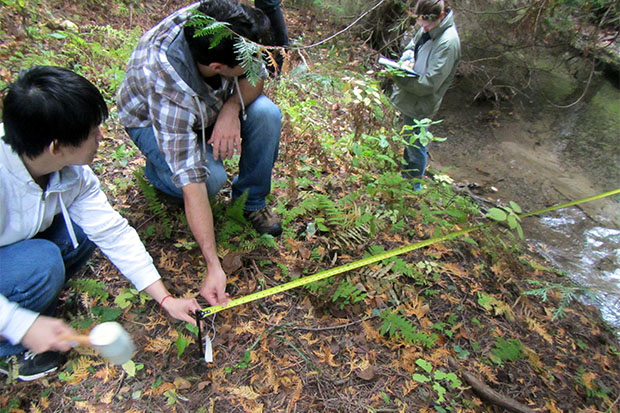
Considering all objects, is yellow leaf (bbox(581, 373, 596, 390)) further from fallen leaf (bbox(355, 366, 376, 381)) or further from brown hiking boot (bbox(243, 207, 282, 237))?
brown hiking boot (bbox(243, 207, 282, 237))

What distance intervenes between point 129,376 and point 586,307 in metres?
4.23

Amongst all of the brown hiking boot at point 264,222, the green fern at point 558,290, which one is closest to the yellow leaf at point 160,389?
the brown hiking boot at point 264,222

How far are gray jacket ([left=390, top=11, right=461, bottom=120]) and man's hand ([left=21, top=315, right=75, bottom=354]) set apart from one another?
4.00m

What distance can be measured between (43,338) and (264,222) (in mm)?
1593

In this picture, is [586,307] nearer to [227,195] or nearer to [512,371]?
[512,371]

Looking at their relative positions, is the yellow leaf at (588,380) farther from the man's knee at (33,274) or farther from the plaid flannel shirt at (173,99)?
the man's knee at (33,274)

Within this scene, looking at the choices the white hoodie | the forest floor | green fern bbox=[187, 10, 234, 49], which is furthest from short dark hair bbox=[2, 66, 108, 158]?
the forest floor

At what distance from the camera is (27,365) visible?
6.11ft

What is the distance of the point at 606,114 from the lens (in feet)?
26.4

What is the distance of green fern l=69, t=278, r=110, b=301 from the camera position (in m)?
2.14

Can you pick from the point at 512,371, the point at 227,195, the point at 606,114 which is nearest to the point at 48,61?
the point at 227,195

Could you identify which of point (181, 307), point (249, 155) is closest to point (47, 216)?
point (181, 307)

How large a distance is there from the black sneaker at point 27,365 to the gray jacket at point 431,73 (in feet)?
13.5

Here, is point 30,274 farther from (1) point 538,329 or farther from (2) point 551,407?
(1) point 538,329
